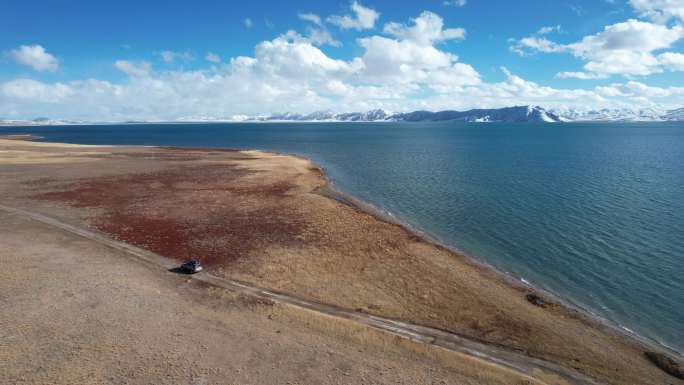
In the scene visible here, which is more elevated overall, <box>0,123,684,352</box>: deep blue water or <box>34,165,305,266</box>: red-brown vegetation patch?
<box>34,165,305,266</box>: red-brown vegetation patch

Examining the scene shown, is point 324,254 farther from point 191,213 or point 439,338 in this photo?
point 191,213

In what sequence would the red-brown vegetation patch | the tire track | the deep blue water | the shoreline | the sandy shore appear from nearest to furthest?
the tire track
the sandy shore
the shoreline
the deep blue water
the red-brown vegetation patch

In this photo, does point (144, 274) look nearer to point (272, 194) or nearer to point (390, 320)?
point (390, 320)

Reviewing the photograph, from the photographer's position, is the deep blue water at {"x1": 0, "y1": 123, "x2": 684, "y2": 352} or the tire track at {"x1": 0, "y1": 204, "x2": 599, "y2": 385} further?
the deep blue water at {"x1": 0, "y1": 123, "x2": 684, "y2": 352}

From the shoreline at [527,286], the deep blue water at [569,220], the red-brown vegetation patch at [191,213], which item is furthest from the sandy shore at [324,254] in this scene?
the deep blue water at [569,220]

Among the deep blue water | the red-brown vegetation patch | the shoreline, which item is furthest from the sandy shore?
the deep blue water

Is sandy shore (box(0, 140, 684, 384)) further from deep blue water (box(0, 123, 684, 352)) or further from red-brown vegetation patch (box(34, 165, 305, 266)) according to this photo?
deep blue water (box(0, 123, 684, 352))
